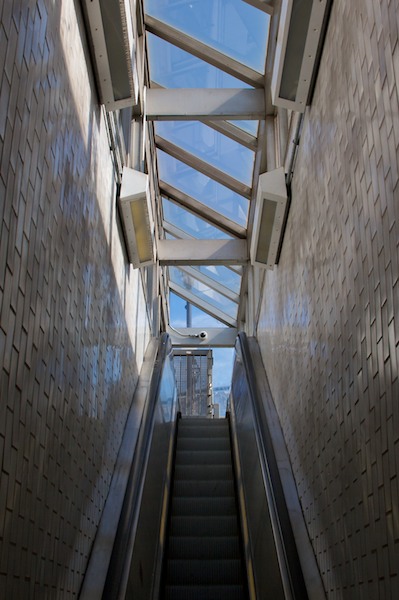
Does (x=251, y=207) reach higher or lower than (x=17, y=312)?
higher

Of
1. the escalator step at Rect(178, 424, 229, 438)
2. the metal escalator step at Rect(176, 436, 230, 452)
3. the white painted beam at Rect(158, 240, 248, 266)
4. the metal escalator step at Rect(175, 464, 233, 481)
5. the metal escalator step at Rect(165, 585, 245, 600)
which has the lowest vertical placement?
the metal escalator step at Rect(165, 585, 245, 600)

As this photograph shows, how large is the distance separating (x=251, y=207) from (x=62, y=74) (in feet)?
20.5

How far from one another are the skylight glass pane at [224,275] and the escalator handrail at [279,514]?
6.34 metres

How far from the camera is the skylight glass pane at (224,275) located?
12.3 meters

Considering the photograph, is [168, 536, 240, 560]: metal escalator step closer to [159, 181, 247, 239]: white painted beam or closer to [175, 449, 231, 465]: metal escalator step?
[175, 449, 231, 465]: metal escalator step

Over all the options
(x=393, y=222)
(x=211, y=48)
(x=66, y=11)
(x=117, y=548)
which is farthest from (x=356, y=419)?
(x=211, y=48)

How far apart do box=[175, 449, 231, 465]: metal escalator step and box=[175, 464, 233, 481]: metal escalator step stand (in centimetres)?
31

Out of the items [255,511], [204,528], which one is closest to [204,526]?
[204,528]

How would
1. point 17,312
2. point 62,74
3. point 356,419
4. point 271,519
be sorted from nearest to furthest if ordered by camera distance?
point 17,312, point 356,419, point 62,74, point 271,519

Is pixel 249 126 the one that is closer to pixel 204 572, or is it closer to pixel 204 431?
pixel 204 431

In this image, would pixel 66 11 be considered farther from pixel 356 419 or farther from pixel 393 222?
pixel 356 419

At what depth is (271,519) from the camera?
4285 mm

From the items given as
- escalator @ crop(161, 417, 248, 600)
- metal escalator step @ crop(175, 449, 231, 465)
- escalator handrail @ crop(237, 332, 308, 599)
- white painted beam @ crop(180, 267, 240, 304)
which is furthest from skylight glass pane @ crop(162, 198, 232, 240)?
escalator handrail @ crop(237, 332, 308, 599)

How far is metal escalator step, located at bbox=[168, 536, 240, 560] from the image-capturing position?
5824mm
